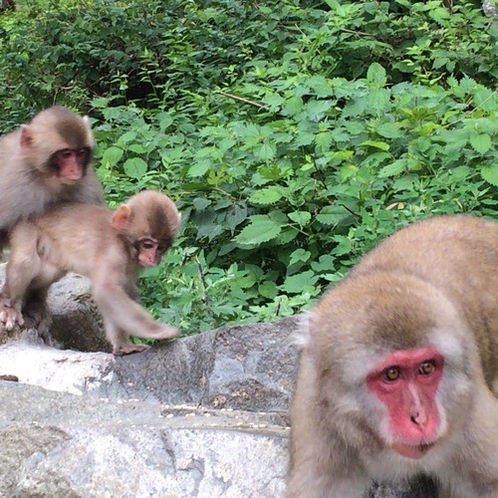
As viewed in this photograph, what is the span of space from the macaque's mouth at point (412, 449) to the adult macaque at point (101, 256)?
2.21 meters

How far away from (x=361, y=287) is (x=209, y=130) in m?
4.79

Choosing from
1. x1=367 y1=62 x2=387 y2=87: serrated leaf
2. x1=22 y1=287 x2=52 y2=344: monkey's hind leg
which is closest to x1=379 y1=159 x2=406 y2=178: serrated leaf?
x1=367 y1=62 x2=387 y2=87: serrated leaf

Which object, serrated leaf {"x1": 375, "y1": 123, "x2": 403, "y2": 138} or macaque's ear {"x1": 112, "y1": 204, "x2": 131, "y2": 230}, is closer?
macaque's ear {"x1": 112, "y1": 204, "x2": 131, "y2": 230}

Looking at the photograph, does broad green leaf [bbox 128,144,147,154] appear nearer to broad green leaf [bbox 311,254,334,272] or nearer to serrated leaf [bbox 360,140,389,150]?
serrated leaf [bbox 360,140,389,150]

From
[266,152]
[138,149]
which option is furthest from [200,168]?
[138,149]

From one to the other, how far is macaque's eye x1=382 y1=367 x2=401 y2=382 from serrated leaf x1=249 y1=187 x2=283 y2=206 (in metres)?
3.76

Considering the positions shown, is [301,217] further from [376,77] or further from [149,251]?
[376,77]

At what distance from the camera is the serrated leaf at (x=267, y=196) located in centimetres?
630

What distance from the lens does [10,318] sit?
16.6 feet

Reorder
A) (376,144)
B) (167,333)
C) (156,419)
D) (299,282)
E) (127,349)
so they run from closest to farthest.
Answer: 1. (156,419)
2. (167,333)
3. (127,349)
4. (299,282)
5. (376,144)

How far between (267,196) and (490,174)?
150 cm

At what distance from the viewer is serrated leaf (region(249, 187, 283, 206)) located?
20.7 ft

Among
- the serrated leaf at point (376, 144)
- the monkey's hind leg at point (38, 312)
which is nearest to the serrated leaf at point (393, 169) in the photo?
the serrated leaf at point (376, 144)

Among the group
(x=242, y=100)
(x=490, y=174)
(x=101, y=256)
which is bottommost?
(x=242, y=100)
